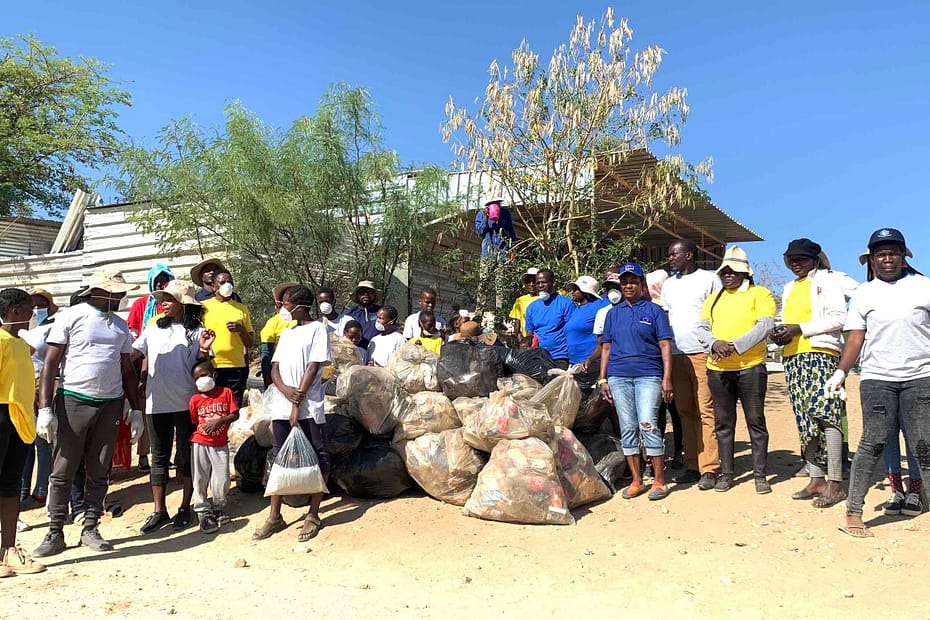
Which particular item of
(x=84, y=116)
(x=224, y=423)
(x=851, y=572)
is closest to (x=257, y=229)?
(x=224, y=423)

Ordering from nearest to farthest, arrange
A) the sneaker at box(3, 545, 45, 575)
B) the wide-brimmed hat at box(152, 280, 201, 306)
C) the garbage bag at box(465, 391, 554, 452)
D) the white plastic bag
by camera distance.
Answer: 1. the sneaker at box(3, 545, 45, 575)
2. the white plastic bag
3. the garbage bag at box(465, 391, 554, 452)
4. the wide-brimmed hat at box(152, 280, 201, 306)

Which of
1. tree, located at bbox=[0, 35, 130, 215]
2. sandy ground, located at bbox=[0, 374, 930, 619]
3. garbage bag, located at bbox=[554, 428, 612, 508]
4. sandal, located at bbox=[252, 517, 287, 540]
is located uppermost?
tree, located at bbox=[0, 35, 130, 215]

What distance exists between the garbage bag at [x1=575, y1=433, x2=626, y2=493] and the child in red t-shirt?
282cm

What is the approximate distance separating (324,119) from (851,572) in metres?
7.17

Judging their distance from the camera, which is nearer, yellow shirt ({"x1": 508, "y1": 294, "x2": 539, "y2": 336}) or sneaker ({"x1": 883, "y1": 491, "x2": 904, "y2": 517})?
sneaker ({"x1": 883, "y1": 491, "x2": 904, "y2": 517})

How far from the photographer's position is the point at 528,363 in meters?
5.94

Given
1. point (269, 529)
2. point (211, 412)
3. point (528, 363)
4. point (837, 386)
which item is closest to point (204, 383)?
point (211, 412)

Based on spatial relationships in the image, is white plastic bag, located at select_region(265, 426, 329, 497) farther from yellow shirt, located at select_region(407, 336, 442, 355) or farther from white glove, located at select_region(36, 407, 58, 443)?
yellow shirt, located at select_region(407, 336, 442, 355)

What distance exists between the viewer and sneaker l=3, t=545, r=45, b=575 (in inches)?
168

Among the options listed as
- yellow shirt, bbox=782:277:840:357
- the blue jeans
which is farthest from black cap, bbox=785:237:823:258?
the blue jeans

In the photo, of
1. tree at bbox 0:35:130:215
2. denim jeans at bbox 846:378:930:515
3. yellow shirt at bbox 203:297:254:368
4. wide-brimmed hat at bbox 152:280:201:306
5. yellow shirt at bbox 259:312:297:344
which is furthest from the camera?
tree at bbox 0:35:130:215

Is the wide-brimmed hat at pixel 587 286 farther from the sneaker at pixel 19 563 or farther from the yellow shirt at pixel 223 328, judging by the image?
the sneaker at pixel 19 563

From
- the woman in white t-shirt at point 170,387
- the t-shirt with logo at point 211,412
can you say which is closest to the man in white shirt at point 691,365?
the t-shirt with logo at point 211,412

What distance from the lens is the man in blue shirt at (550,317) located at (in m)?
6.52
